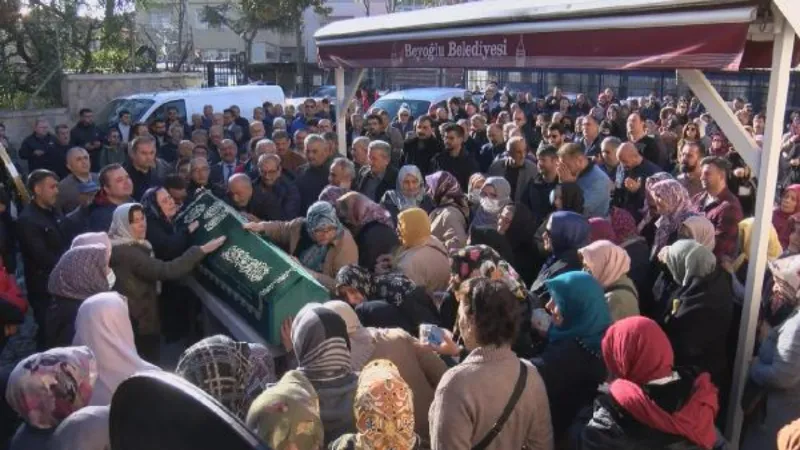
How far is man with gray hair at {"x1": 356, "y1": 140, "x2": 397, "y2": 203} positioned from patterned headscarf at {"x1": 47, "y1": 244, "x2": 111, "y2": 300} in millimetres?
3489

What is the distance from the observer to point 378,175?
24.2ft

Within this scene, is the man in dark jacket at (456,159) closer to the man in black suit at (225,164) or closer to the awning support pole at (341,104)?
the awning support pole at (341,104)

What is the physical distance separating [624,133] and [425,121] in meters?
4.19

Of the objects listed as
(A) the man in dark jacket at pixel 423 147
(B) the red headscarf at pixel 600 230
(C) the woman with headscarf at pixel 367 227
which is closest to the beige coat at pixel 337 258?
(C) the woman with headscarf at pixel 367 227

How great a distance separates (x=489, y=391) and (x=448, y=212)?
301cm

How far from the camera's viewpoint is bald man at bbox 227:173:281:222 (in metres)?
6.24

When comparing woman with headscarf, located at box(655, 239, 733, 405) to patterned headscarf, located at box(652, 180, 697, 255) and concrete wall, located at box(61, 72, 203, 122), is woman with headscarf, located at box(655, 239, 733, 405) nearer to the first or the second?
patterned headscarf, located at box(652, 180, 697, 255)

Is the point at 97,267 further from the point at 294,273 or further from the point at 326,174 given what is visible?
the point at 326,174

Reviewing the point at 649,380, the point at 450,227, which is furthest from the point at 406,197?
the point at 649,380

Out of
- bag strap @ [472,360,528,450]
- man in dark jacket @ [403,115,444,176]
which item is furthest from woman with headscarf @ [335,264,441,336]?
man in dark jacket @ [403,115,444,176]

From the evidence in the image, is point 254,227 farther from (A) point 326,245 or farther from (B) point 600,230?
(B) point 600,230

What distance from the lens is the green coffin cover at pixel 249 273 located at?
4.28 m

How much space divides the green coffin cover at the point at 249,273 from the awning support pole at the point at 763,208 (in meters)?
2.35

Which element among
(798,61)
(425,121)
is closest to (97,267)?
(798,61)
